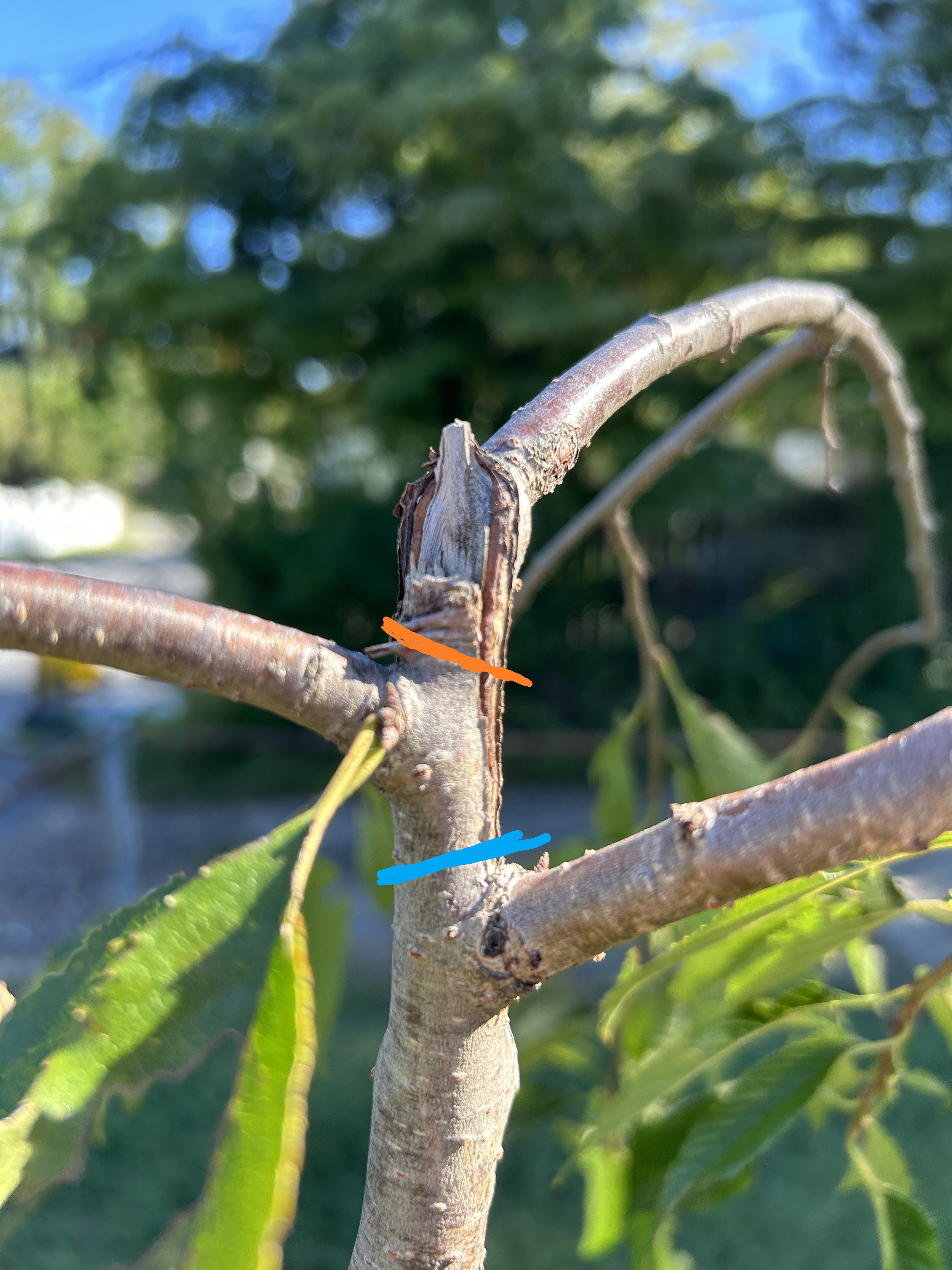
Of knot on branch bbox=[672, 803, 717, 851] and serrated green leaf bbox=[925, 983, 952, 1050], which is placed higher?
serrated green leaf bbox=[925, 983, 952, 1050]

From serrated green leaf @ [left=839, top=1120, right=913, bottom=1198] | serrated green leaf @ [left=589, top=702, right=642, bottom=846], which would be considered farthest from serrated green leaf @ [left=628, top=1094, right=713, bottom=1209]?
serrated green leaf @ [left=589, top=702, right=642, bottom=846]

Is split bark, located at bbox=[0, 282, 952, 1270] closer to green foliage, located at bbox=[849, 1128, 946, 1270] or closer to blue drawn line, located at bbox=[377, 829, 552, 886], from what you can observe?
blue drawn line, located at bbox=[377, 829, 552, 886]

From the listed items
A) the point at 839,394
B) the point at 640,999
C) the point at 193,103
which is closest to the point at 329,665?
the point at 640,999

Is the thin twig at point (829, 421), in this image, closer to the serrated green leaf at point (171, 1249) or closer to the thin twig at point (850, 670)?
the thin twig at point (850, 670)

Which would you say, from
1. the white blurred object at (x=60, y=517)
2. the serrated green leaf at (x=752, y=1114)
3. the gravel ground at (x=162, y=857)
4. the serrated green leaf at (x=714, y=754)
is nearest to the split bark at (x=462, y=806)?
the serrated green leaf at (x=752, y=1114)

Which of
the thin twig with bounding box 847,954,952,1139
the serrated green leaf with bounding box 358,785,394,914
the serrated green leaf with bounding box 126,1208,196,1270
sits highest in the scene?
the serrated green leaf with bounding box 358,785,394,914

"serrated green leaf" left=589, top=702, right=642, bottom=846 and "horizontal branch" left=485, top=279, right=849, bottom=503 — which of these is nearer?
"horizontal branch" left=485, top=279, right=849, bottom=503

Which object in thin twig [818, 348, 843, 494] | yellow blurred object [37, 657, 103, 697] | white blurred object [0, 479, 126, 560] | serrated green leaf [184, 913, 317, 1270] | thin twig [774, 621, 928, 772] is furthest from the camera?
white blurred object [0, 479, 126, 560]
